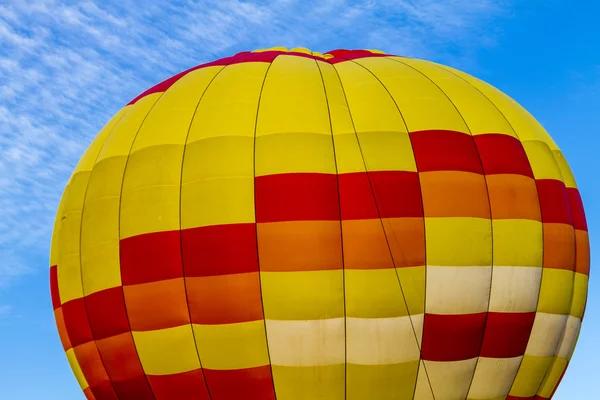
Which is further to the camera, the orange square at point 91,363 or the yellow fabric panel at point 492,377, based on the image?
the orange square at point 91,363

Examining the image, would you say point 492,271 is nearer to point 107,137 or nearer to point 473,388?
point 473,388

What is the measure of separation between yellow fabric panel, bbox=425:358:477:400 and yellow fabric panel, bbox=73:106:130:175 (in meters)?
4.76

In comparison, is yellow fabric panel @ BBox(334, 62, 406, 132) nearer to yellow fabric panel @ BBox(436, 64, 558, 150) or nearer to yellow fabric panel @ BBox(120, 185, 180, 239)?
yellow fabric panel @ BBox(436, 64, 558, 150)

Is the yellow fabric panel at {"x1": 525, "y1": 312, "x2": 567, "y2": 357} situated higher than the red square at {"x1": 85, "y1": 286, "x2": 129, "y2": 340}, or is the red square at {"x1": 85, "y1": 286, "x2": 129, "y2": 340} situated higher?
the red square at {"x1": 85, "y1": 286, "x2": 129, "y2": 340}

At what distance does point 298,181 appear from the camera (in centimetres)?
877

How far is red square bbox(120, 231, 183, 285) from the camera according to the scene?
8891 millimetres

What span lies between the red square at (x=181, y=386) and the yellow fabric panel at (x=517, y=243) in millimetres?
3410

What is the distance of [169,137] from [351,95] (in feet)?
6.96

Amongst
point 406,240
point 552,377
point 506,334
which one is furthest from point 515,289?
point 552,377

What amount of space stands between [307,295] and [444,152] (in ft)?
7.45

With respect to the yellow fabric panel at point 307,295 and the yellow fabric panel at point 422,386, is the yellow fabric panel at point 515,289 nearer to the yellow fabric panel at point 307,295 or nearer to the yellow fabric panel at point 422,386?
the yellow fabric panel at point 422,386

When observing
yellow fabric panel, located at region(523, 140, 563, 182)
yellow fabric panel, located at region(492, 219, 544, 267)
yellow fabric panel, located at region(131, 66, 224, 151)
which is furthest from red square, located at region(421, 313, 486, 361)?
yellow fabric panel, located at region(131, 66, 224, 151)

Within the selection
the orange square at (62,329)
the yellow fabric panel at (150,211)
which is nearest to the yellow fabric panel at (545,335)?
the yellow fabric panel at (150,211)

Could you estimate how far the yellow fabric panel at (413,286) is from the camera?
8.70m
